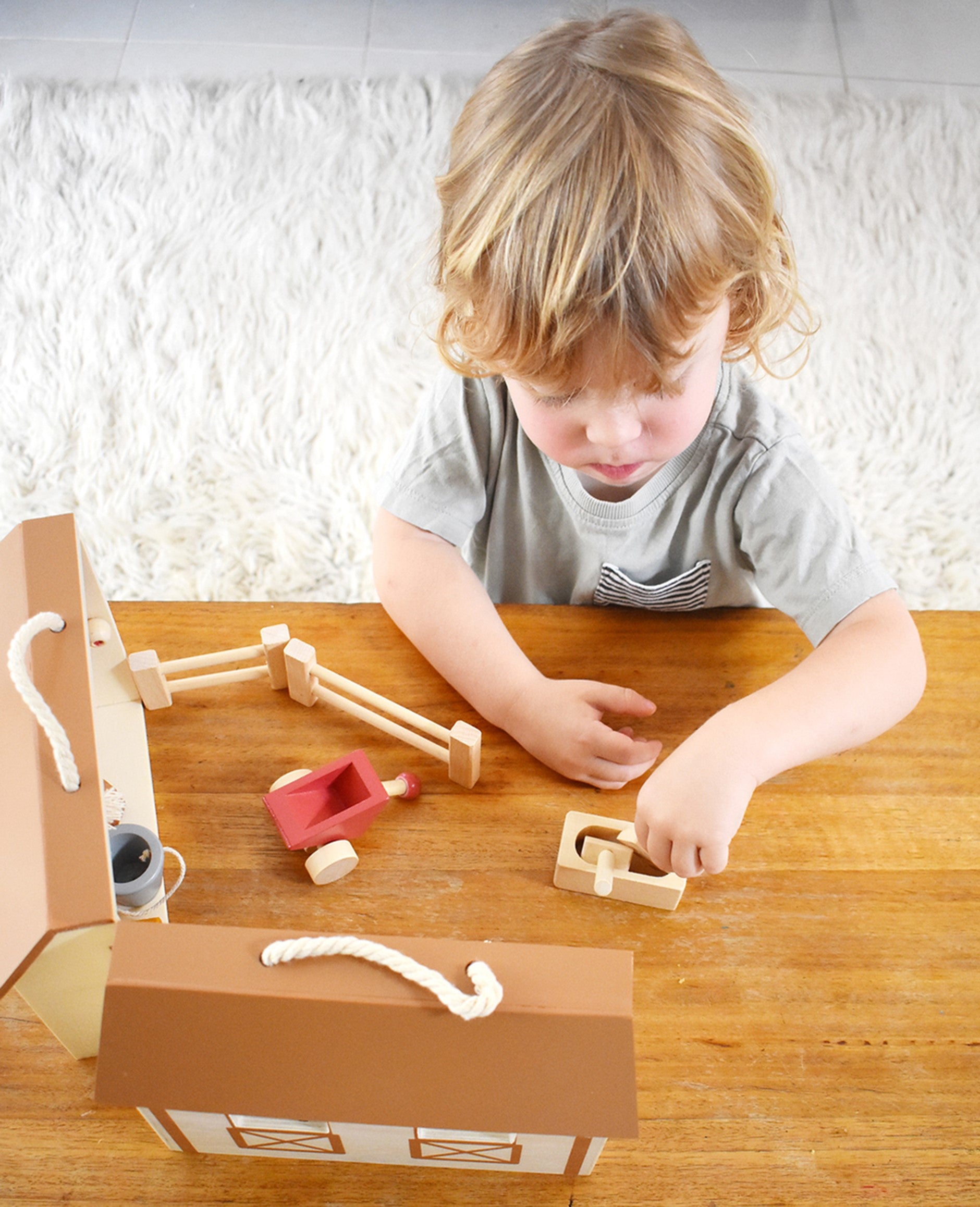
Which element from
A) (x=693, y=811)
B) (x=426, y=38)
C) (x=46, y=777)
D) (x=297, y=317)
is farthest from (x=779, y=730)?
(x=426, y=38)

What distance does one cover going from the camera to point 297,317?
1.66 metres

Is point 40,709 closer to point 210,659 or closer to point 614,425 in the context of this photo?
point 210,659

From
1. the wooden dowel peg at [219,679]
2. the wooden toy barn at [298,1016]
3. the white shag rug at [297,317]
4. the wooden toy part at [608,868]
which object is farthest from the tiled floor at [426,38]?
the wooden toy barn at [298,1016]

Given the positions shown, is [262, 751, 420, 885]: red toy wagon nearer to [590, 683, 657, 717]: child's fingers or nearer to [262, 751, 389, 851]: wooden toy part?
[262, 751, 389, 851]: wooden toy part

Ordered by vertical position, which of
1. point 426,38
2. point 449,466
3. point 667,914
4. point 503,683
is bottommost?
point 667,914

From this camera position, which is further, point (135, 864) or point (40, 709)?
point (135, 864)

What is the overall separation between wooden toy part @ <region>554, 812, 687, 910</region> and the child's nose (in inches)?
9.0

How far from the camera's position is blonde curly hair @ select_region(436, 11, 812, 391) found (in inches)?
21.1

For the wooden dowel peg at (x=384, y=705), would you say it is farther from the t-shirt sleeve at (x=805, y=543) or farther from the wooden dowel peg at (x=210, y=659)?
the t-shirt sleeve at (x=805, y=543)

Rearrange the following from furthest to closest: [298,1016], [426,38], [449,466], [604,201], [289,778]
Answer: [426,38], [449,466], [289,778], [604,201], [298,1016]

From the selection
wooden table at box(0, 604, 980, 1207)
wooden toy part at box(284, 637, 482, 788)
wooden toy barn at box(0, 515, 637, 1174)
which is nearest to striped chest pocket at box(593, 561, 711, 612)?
wooden table at box(0, 604, 980, 1207)

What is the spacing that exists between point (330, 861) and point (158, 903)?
0.10 m

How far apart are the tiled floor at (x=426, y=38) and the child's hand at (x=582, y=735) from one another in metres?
1.73

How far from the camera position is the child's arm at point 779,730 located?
23.1 inches
